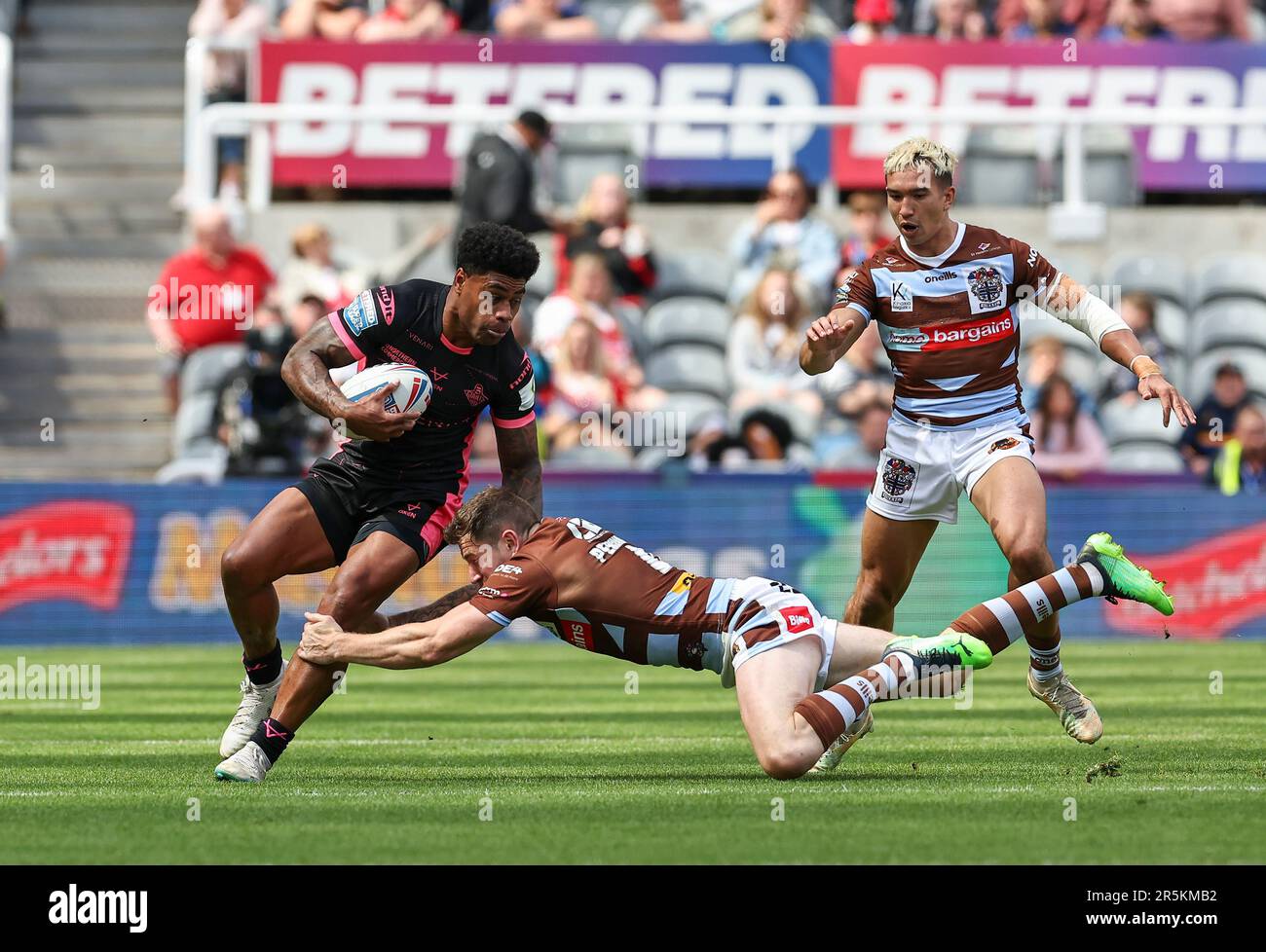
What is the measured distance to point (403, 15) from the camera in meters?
21.5

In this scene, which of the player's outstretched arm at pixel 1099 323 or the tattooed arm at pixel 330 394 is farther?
the player's outstretched arm at pixel 1099 323

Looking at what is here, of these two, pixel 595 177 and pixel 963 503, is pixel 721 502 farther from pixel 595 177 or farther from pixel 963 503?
pixel 595 177

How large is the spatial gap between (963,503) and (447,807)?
34.3 ft

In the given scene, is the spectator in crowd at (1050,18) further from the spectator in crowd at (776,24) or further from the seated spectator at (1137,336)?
the seated spectator at (1137,336)

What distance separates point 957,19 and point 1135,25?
74.8 inches

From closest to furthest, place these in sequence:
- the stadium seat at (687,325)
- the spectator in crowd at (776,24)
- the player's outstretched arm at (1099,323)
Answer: the player's outstretched arm at (1099,323)
the stadium seat at (687,325)
the spectator in crowd at (776,24)

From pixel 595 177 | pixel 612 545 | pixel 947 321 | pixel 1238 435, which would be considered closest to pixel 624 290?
pixel 595 177

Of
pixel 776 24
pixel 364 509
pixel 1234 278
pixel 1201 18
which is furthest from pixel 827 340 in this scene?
pixel 1201 18

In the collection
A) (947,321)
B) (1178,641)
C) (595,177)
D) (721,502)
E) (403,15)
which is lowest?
(1178,641)

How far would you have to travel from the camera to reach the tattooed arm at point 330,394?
8.74 meters

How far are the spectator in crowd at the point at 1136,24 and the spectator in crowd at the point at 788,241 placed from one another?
14.8 feet

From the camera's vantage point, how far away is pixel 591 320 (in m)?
18.5

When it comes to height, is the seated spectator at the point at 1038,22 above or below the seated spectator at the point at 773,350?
above
